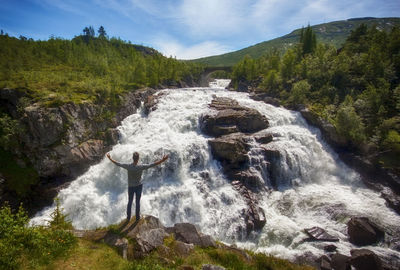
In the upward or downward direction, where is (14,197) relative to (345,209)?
upward

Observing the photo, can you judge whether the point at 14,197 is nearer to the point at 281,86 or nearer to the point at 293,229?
the point at 293,229

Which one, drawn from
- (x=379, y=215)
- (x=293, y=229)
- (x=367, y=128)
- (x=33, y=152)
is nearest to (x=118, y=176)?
(x=33, y=152)

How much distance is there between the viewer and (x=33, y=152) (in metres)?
24.0

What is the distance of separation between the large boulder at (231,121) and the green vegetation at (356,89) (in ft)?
37.1

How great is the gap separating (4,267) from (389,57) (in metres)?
63.2

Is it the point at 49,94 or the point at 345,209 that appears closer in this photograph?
the point at 345,209

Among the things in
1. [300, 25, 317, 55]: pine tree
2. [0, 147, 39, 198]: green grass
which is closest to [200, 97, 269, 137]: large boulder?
[0, 147, 39, 198]: green grass

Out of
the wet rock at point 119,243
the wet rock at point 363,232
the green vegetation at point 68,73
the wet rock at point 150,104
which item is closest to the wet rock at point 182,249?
the wet rock at point 119,243

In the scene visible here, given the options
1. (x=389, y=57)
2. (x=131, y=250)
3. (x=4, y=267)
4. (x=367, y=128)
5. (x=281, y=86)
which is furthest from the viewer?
(x=281, y=86)

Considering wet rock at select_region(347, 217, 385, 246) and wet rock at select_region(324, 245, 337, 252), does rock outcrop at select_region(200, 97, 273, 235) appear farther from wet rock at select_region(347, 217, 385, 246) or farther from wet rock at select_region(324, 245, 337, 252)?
wet rock at select_region(347, 217, 385, 246)

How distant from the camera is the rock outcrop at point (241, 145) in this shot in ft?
70.7

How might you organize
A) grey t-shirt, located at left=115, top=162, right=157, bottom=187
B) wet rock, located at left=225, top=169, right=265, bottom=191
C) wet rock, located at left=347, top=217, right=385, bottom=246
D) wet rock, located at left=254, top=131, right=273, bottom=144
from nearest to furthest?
grey t-shirt, located at left=115, top=162, right=157, bottom=187
wet rock, located at left=347, top=217, right=385, bottom=246
wet rock, located at left=225, top=169, right=265, bottom=191
wet rock, located at left=254, top=131, right=273, bottom=144

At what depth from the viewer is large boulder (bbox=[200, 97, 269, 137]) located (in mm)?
30250

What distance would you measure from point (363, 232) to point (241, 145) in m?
13.7
